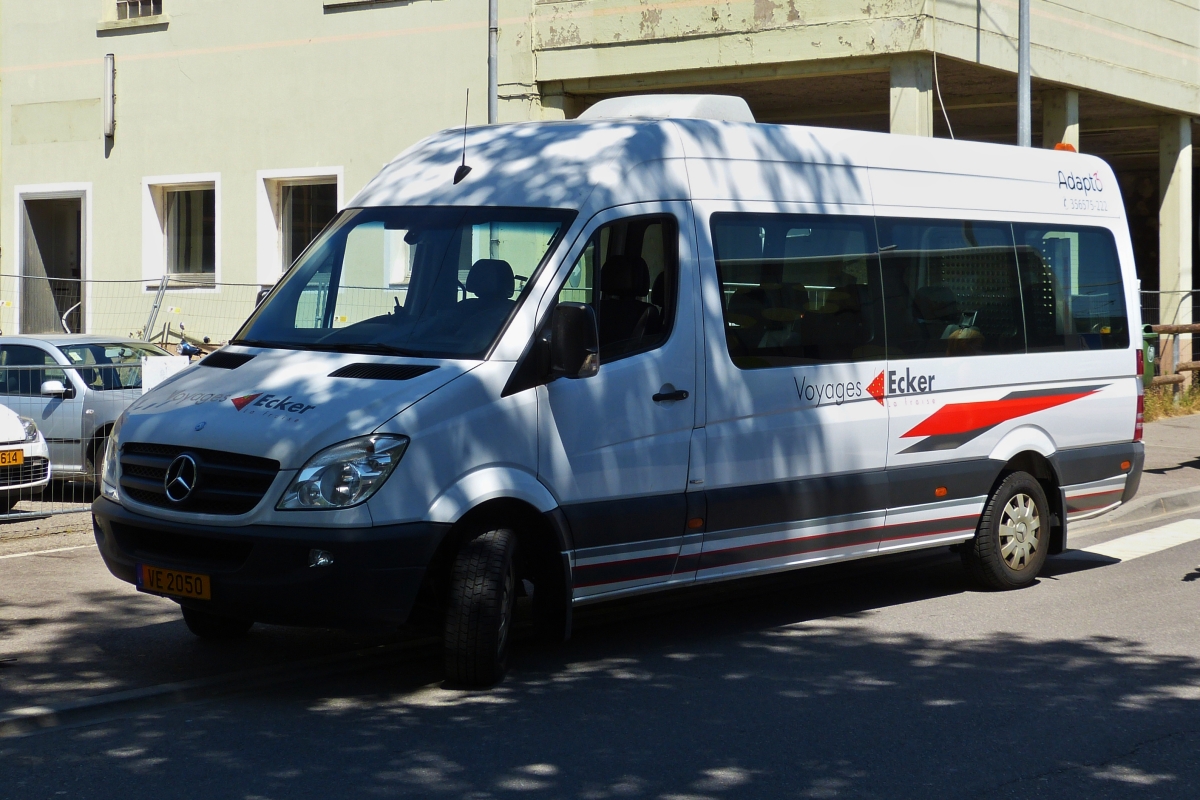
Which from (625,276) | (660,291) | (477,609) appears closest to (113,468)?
(477,609)

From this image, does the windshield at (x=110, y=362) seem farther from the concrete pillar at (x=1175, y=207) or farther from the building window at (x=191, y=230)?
the concrete pillar at (x=1175, y=207)

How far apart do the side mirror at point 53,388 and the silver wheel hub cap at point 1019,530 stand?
25.5 ft

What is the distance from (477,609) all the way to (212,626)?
1890 mm

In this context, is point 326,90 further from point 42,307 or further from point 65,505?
point 65,505

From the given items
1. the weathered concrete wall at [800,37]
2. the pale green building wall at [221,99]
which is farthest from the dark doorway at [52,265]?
the weathered concrete wall at [800,37]

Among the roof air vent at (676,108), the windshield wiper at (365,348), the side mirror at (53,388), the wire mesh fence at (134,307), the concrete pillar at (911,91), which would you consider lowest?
the side mirror at (53,388)

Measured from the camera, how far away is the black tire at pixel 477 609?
6363 mm

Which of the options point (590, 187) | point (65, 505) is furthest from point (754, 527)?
point (65, 505)

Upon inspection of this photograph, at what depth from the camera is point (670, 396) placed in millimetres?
7121

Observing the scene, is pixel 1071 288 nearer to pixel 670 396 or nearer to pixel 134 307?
pixel 670 396

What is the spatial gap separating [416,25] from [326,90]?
1684mm

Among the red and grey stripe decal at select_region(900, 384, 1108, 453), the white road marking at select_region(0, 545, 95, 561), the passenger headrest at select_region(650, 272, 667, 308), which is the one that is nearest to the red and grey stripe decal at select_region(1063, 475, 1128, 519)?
the red and grey stripe decal at select_region(900, 384, 1108, 453)

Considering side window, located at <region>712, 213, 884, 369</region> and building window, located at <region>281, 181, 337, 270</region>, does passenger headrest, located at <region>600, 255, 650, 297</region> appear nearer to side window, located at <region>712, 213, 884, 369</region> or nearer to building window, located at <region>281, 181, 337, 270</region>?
side window, located at <region>712, 213, 884, 369</region>

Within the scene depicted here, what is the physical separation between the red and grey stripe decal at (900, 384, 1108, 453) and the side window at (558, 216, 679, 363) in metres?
1.95
